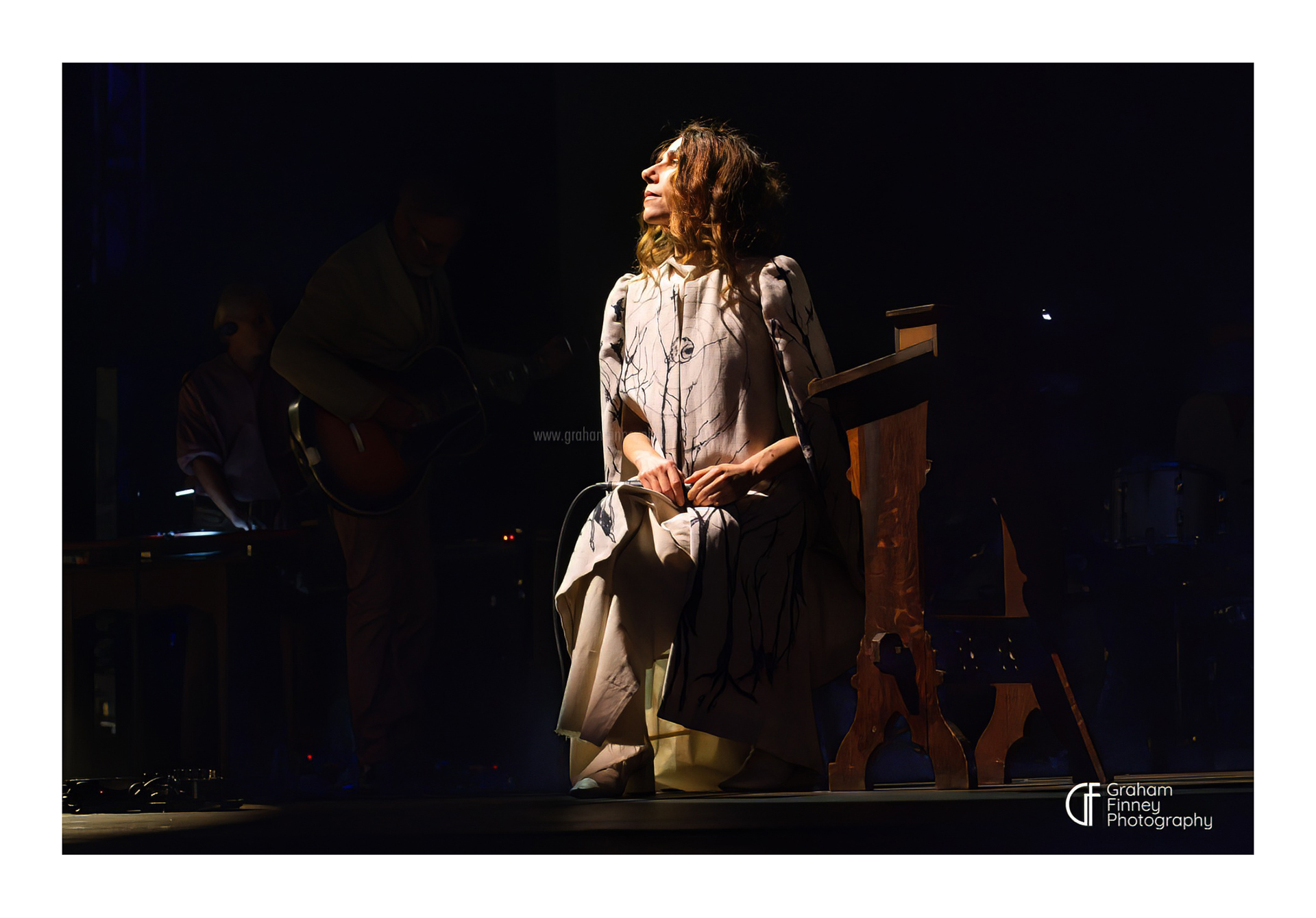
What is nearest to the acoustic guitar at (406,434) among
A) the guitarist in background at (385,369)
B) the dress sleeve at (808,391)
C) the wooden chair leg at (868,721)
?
the guitarist in background at (385,369)

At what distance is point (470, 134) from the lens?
3709mm

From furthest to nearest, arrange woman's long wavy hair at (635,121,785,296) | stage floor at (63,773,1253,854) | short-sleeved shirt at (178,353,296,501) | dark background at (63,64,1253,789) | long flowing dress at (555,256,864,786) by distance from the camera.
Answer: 1. short-sleeved shirt at (178,353,296,501)
2. dark background at (63,64,1253,789)
3. woman's long wavy hair at (635,121,785,296)
4. long flowing dress at (555,256,864,786)
5. stage floor at (63,773,1253,854)

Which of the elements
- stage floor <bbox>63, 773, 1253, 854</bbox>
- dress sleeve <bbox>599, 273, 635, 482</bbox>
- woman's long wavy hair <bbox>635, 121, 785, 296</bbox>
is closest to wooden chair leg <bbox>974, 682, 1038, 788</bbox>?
stage floor <bbox>63, 773, 1253, 854</bbox>

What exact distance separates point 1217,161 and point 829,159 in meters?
Answer: 0.99

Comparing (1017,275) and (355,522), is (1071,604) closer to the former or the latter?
(1017,275)

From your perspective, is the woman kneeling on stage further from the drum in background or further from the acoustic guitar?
the drum in background

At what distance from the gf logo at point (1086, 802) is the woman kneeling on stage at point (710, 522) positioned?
60 cm

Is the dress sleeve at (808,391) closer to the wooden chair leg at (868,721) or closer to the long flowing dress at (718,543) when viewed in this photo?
the long flowing dress at (718,543)

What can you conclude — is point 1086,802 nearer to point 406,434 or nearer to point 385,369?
point 406,434

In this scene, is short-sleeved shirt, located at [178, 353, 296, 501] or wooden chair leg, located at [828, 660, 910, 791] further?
short-sleeved shirt, located at [178, 353, 296, 501]

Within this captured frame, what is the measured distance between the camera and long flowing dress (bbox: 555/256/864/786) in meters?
3.34

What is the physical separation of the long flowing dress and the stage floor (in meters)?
0.21

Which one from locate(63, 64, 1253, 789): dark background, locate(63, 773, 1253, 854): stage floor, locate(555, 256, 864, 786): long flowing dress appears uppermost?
locate(63, 64, 1253, 789): dark background

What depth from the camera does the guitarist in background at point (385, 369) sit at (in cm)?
367
